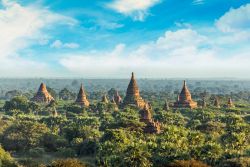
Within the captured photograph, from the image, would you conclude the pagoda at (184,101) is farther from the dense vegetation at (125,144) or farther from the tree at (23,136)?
the tree at (23,136)

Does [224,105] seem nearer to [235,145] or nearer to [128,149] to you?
[235,145]

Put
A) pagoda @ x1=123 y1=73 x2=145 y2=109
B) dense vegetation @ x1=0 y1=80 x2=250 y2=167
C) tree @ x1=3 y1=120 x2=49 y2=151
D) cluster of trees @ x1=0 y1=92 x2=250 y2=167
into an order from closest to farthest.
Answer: dense vegetation @ x1=0 y1=80 x2=250 y2=167
cluster of trees @ x1=0 y1=92 x2=250 y2=167
tree @ x1=3 y1=120 x2=49 y2=151
pagoda @ x1=123 y1=73 x2=145 y2=109

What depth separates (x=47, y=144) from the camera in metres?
66.4

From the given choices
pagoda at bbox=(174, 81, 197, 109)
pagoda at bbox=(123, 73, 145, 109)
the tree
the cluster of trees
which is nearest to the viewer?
the cluster of trees

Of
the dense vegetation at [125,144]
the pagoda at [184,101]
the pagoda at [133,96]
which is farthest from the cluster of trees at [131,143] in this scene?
the pagoda at [184,101]

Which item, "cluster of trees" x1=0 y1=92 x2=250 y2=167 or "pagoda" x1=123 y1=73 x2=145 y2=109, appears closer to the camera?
"cluster of trees" x1=0 y1=92 x2=250 y2=167

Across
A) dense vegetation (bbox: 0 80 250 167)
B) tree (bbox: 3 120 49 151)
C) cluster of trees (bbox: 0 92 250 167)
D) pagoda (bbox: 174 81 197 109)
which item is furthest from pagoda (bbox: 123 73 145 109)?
tree (bbox: 3 120 49 151)

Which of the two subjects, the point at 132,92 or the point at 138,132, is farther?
the point at 132,92

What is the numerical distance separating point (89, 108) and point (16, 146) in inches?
2008

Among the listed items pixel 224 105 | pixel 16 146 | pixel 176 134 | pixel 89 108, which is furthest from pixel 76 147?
pixel 224 105

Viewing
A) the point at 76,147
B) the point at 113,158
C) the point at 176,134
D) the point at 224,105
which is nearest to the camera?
the point at 113,158

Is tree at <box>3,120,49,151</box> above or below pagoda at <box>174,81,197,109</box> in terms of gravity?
below

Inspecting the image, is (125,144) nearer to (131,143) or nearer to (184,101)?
(131,143)

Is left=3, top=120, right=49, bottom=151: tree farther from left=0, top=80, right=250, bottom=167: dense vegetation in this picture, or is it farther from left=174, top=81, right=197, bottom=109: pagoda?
left=174, top=81, right=197, bottom=109: pagoda
